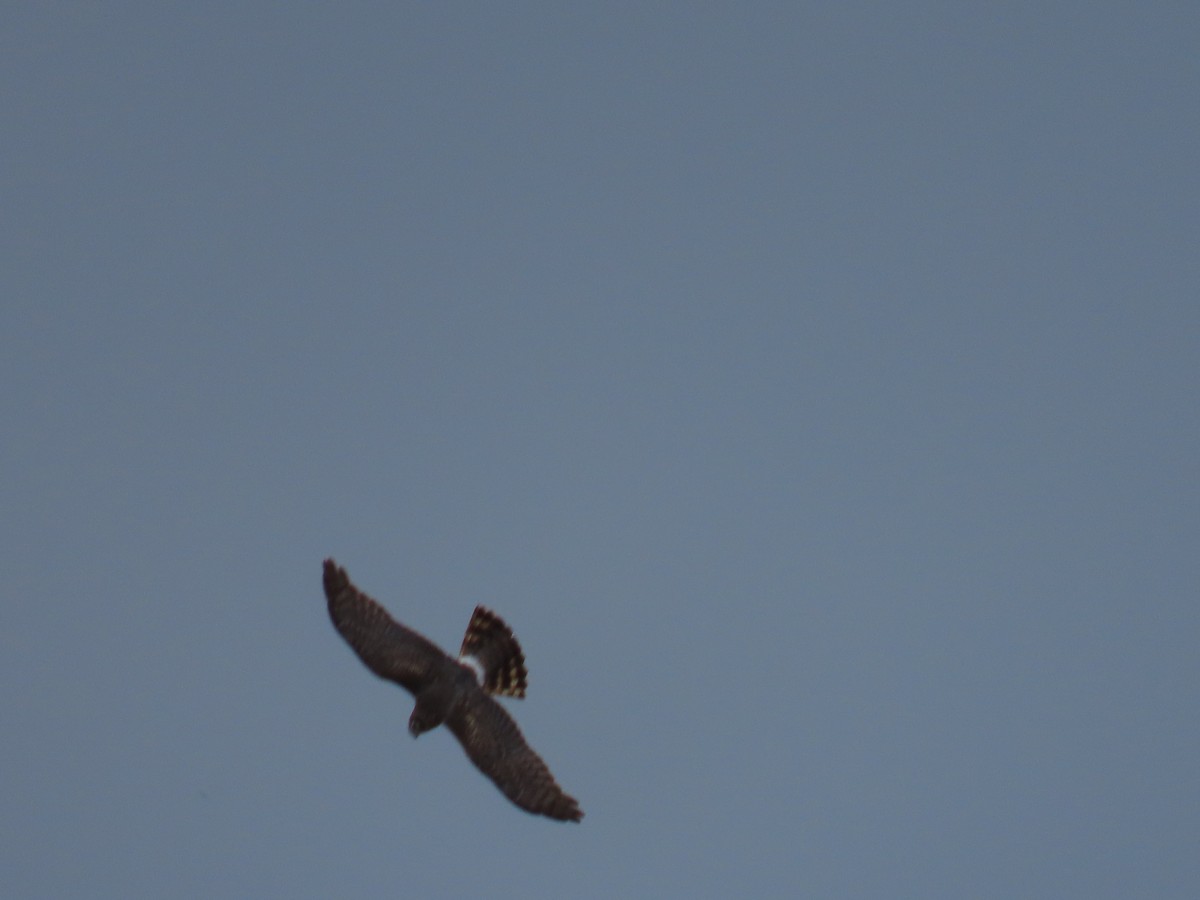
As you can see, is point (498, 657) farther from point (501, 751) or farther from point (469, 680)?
point (501, 751)

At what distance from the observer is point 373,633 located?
63.3 feet

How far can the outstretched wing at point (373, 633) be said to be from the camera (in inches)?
760

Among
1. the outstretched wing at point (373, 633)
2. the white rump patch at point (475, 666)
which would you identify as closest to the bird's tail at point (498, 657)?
the white rump patch at point (475, 666)

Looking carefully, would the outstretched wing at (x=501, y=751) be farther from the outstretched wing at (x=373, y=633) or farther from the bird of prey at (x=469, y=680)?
the outstretched wing at (x=373, y=633)

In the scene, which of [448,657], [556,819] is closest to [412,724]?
[448,657]

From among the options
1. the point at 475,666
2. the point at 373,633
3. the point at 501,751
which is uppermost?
the point at 475,666

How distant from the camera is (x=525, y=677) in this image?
19.8m

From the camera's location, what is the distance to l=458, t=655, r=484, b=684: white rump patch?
19.7m

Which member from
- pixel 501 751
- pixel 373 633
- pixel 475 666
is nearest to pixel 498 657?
pixel 475 666

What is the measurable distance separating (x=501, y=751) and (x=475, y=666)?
1153 mm

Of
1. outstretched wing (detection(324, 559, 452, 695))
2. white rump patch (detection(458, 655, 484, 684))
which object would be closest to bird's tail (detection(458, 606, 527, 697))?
white rump patch (detection(458, 655, 484, 684))

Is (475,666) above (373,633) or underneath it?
above

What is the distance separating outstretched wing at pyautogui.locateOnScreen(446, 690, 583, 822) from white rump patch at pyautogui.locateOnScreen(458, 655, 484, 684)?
7.1 inches

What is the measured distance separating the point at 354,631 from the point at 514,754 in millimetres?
2629
